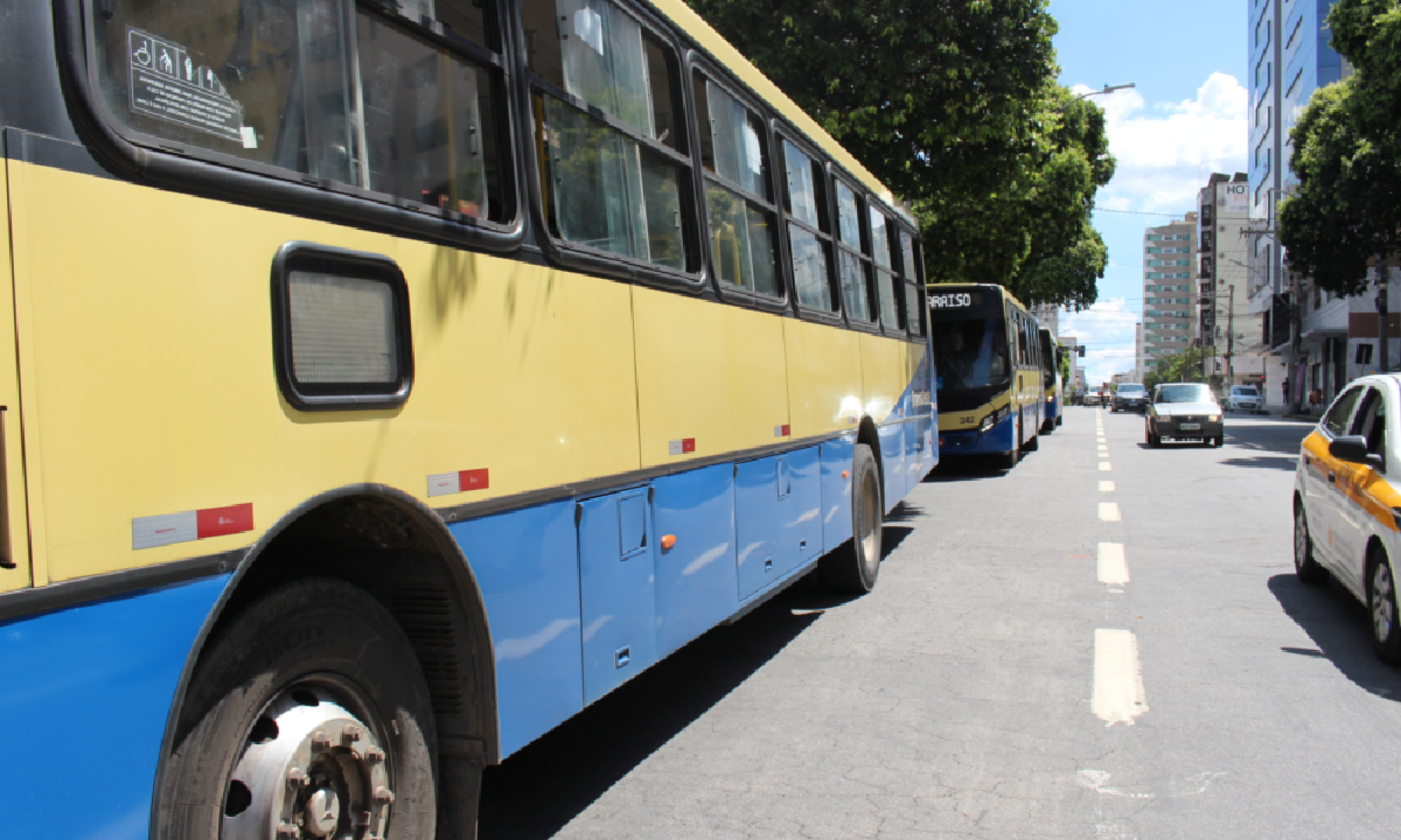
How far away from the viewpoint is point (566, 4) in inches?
147

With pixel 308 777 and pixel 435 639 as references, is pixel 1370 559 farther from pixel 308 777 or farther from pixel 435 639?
pixel 308 777

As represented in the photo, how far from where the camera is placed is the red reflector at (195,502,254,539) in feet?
6.97

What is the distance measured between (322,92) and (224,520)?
3.57 feet

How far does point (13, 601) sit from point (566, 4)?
272 cm

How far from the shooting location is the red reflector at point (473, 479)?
2973mm

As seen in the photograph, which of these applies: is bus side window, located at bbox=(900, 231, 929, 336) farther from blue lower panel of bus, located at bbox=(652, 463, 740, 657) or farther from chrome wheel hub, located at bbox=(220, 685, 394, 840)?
chrome wheel hub, located at bbox=(220, 685, 394, 840)

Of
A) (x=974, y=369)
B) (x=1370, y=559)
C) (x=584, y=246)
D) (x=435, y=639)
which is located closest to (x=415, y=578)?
(x=435, y=639)

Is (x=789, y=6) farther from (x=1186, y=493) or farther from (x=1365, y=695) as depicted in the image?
(x=1365, y=695)

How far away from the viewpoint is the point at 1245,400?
5884 centimetres

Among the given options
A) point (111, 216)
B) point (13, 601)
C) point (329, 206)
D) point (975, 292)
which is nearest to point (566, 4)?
point (329, 206)

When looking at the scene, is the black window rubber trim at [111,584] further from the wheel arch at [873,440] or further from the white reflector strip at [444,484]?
the wheel arch at [873,440]

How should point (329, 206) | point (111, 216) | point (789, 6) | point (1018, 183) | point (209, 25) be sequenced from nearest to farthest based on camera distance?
point (111, 216) < point (209, 25) < point (329, 206) < point (789, 6) < point (1018, 183)

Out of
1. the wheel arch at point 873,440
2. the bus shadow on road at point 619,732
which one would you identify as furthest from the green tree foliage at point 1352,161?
the bus shadow on road at point 619,732

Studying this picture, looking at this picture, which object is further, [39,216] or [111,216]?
[111,216]
